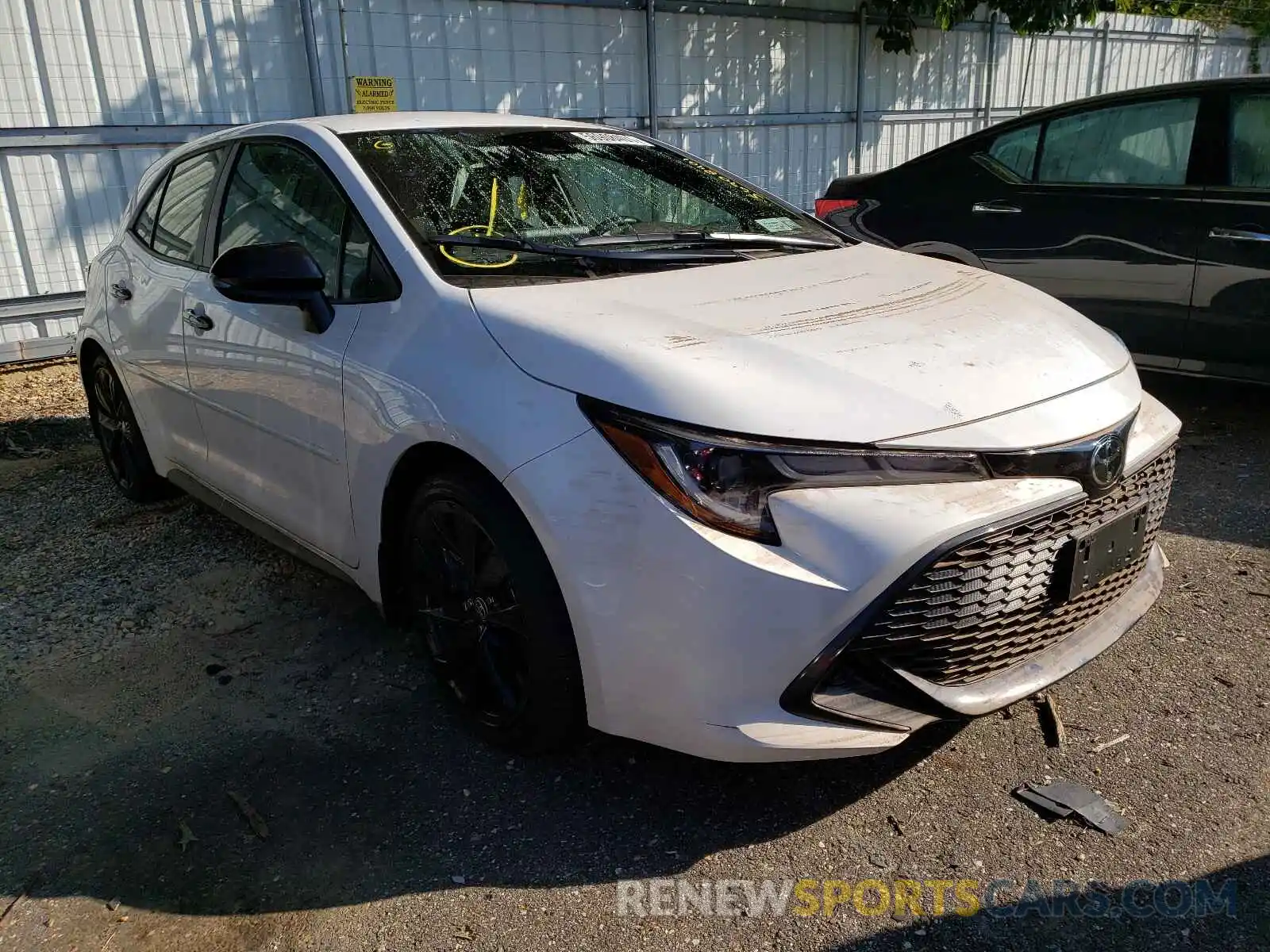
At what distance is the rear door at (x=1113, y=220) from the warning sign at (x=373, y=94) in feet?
13.7

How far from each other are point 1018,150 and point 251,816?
4.95 metres

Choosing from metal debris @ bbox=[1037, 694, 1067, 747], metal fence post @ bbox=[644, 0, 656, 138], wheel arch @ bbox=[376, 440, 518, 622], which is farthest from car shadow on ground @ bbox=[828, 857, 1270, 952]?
metal fence post @ bbox=[644, 0, 656, 138]

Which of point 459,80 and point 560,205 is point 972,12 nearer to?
point 459,80

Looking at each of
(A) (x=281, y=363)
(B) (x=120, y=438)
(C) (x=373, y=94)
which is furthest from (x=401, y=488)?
(C) (x=373, y=94)

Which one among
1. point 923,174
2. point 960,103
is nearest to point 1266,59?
point 960,103

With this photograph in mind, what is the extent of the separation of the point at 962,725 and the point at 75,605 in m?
3.08

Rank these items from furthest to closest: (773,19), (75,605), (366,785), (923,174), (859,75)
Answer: (859,75), (773,19), (923,174), (75,605), (366,785)

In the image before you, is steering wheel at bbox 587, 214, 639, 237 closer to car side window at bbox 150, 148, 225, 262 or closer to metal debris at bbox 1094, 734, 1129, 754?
car side window at bbox 150, 148, 225, 262

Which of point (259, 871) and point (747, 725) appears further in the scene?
point (259, 871)

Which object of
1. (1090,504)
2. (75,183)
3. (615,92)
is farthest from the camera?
(615,92)

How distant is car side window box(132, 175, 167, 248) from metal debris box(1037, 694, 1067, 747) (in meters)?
3.64

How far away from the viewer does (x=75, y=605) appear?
151 inches

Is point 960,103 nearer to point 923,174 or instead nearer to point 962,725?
point 923,174

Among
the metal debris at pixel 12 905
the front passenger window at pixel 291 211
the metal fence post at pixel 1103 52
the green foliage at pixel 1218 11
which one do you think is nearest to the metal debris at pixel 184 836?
the metal debris at pixel 12 905
